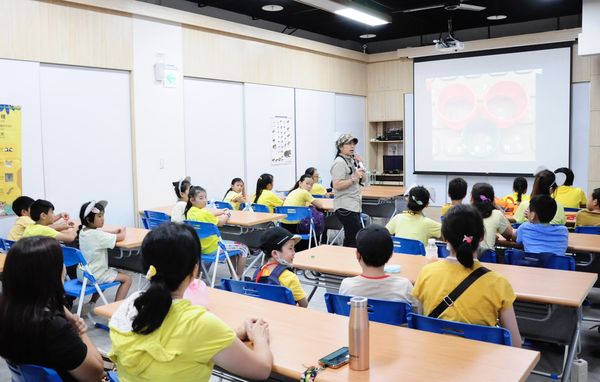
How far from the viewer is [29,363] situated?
1.89 meters

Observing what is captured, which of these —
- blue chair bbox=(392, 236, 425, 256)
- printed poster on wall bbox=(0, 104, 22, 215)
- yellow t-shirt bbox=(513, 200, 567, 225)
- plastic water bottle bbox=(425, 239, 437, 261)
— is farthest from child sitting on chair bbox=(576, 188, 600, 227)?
printed poster on wall bbox=(0, 104, 22, 215)

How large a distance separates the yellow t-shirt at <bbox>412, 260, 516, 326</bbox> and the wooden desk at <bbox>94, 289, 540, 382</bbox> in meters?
0.30

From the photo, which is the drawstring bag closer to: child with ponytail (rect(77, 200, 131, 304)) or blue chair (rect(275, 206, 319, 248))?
blue chair (rect(275, 206, 319, 248))

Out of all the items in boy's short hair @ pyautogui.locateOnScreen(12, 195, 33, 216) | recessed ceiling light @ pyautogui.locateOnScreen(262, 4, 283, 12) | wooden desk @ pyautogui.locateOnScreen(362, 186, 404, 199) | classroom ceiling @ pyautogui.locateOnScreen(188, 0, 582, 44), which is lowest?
wooden desk @ pyautogui.locateOnScreen(362, 186, 404, 199)

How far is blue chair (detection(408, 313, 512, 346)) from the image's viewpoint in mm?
A: 2090

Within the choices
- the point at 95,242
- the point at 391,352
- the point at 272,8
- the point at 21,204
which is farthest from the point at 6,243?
the point at 272,8

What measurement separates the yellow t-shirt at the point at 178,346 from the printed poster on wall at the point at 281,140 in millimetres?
7112

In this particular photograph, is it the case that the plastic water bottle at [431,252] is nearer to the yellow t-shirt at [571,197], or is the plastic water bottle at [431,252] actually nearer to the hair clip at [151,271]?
the hair clip at [151,271]

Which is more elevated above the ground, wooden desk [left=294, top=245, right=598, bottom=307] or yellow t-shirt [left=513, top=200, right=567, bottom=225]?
yellow t-shirt [left=513, top=200, right=567, bottom=225]

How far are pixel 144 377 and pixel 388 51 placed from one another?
424 inches

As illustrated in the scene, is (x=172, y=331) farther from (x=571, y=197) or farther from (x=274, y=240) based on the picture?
(x=571, y=197)

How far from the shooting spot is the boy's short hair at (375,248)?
2562mm

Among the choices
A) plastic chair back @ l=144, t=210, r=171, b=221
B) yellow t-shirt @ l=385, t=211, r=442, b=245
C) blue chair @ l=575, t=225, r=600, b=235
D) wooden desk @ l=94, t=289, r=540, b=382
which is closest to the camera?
wooden desk @ l=94, t=289, r=540, b=382

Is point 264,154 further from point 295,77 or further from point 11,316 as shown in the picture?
→ point 11,316
